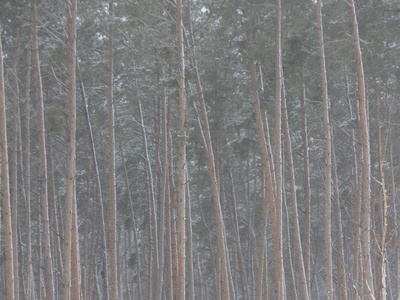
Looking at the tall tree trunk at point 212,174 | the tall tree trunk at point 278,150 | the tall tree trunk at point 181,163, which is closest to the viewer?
the tall tree trunk at point 181,163

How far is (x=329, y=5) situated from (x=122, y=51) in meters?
5.50

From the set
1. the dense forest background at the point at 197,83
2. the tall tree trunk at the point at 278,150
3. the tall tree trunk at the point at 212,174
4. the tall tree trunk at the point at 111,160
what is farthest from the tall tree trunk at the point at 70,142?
the tall tree trunk at the point at 278,150

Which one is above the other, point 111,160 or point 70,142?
point 70,142

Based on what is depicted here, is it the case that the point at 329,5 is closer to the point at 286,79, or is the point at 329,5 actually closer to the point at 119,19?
the point at 286,79

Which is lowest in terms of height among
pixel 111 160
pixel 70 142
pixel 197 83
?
pixel 111 160

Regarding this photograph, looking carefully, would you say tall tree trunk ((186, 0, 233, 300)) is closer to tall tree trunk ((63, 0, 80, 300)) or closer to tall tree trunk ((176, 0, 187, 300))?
tall tree trunk ((176, 0, 187, 300))

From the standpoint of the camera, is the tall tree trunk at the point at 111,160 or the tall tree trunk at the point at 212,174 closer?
the tall tree trunk at the point at 212,174

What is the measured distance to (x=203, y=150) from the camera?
57.3ft

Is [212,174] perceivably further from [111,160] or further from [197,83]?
[111,160]

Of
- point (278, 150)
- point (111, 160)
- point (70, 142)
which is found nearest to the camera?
point (70, 142)

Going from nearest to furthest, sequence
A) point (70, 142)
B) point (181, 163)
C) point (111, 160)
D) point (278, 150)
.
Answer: point (70, 142)
point (181, 163)
point (278, 150)
point (111, 160)

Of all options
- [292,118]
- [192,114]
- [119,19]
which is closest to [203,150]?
[192,114]

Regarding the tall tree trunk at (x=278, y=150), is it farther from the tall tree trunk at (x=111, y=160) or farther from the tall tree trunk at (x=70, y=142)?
the tall tree trunk at (x=70, y=142)

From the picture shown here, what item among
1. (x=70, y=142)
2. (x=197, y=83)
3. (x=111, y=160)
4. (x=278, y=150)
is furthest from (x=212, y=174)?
(x=70, y=142)
